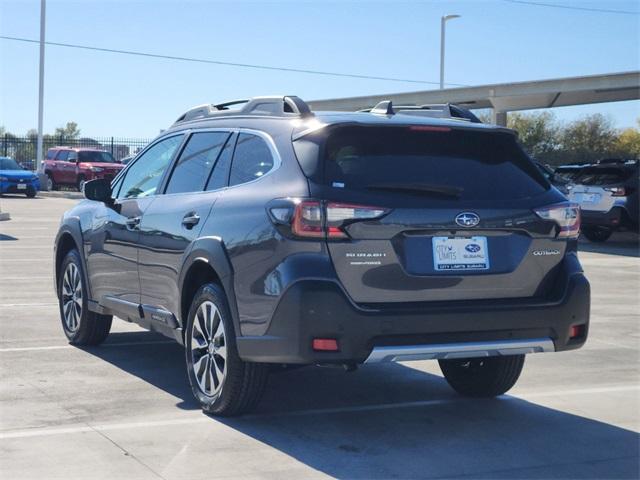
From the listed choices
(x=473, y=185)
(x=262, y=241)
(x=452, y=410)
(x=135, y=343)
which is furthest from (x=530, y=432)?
(x=135, y=343)

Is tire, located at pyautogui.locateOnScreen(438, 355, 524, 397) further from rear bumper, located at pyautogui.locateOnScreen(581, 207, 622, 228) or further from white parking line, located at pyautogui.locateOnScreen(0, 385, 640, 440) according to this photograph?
rear bumper, located at pyautogui.locateOnScreen(581, 207, 622, 228)

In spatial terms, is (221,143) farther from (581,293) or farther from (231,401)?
(581,293)

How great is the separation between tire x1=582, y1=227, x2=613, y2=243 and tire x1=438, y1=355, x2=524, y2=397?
53.0 ft

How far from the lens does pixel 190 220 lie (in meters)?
6.66

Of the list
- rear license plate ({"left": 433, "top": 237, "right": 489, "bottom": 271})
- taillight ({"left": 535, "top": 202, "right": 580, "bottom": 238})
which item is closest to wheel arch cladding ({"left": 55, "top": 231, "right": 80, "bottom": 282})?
rear license plate ({"left": 433, "top": 237, "right": 489, "bottom": 271})

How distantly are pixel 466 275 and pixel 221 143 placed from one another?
1987 mm

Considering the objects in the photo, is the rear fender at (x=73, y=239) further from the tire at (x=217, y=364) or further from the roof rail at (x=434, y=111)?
the roof rail at (x=434, y=111)

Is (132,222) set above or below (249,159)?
below

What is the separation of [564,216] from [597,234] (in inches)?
685

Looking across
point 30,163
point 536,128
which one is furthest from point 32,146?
point 536,128

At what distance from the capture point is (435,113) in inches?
293

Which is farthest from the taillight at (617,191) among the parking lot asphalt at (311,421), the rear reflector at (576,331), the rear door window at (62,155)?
the rear door window at (62,155)

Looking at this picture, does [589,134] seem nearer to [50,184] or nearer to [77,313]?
[50,184]

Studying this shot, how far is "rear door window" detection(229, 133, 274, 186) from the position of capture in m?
6.25
